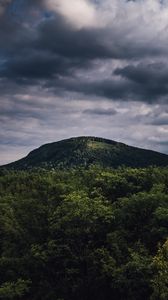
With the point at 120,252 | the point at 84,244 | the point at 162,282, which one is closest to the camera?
the point at 162,282

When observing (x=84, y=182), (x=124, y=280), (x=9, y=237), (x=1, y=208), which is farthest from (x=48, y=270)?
(x=84, y=182)

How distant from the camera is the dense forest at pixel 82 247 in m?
61.9

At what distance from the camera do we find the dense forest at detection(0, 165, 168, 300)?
203 ft

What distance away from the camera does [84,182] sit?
96.1 meters

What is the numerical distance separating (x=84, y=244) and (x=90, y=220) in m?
4.42

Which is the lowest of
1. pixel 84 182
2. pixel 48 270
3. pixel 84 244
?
pixel 48 270

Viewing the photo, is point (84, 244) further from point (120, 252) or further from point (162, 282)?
point (162, 282)

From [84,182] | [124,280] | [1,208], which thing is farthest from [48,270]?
[84,182]

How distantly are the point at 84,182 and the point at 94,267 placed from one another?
33.4 m

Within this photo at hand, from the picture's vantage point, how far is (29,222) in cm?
7369

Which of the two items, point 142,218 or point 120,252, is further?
point 142,218

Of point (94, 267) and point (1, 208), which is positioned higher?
point (1, 208)

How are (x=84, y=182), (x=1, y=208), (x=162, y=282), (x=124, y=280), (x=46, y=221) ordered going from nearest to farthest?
(x=162, y=282)
(x=124, y=280)
(x=46, y=221)
(x=1, y=208)
(x=84, y=182)

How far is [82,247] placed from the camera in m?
68.7
